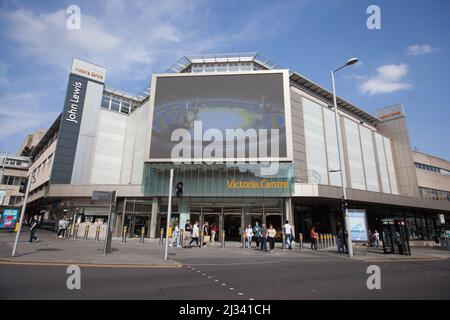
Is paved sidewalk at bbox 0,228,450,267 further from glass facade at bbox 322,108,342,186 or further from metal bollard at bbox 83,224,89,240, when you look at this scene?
glass facade at bbox 322,108,342,186

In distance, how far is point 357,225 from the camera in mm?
17859

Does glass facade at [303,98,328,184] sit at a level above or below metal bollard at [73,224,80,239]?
above

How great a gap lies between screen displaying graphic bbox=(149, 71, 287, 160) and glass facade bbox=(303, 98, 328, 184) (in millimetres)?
7086

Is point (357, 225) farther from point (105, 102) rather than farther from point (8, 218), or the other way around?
point (105, 102)

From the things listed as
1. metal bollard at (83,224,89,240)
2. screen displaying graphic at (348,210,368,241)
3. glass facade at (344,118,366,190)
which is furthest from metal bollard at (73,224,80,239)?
glass facade at (344,118,366,190)

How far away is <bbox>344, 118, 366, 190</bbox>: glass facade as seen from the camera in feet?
122

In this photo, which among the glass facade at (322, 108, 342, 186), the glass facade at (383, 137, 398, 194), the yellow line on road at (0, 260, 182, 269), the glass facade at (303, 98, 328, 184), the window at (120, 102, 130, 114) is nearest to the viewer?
the yellow line on road at (0, 260, 182, 269)

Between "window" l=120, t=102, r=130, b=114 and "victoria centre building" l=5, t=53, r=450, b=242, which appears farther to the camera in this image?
"window" l=120, t=102, r=130, b=114

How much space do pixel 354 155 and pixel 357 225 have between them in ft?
77.6

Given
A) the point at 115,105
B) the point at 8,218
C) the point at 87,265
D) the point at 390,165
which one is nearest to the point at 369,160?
the point at 390,165

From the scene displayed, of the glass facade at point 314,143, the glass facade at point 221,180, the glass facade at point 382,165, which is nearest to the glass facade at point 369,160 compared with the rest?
the glass facade at point 382,165

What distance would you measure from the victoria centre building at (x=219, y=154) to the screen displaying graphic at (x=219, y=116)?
0.10 metres

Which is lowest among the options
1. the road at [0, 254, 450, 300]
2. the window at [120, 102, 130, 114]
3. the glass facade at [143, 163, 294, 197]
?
the road at [0, 254, 450, 300]
